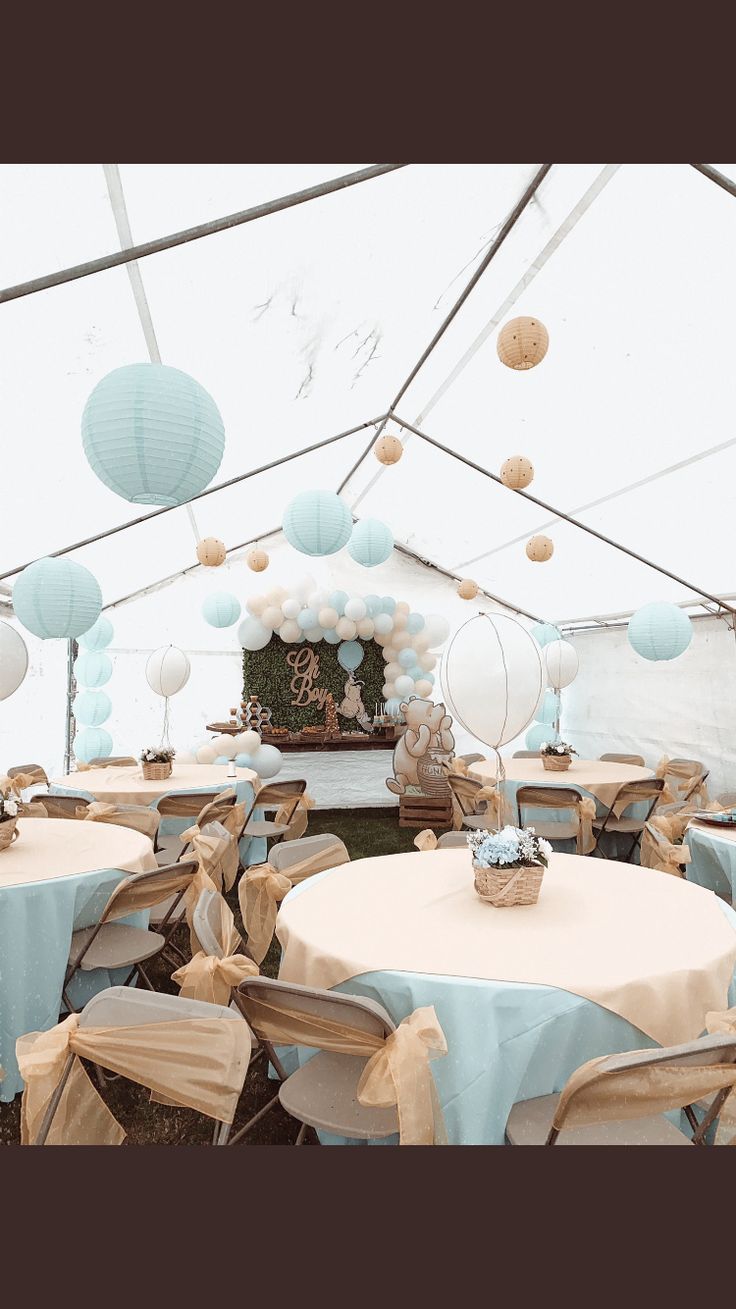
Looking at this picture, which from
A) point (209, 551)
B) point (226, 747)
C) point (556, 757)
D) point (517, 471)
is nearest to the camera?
point (517, 471)

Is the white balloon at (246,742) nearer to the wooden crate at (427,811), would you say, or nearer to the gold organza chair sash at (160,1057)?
the wooden crate at (427,811)

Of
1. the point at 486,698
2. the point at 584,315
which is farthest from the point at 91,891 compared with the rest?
the point at 584,315

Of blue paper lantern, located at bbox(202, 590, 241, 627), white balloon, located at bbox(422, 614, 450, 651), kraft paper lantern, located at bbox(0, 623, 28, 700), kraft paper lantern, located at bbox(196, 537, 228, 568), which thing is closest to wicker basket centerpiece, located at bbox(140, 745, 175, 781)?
kraft paper lantern, located at bbox(0, 623, 28, 700)

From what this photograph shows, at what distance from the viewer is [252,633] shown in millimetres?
8695

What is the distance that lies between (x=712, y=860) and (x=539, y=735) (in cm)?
515

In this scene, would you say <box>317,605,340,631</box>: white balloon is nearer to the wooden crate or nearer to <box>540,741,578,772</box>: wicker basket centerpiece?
the wooden crate

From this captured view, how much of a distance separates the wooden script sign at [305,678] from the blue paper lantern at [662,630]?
4.78m

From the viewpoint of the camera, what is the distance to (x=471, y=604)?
31.5 ft

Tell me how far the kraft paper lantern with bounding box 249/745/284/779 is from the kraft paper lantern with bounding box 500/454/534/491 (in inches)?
164

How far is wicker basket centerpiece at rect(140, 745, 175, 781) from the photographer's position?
5.49 m

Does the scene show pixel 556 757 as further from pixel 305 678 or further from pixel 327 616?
pixel 305 678

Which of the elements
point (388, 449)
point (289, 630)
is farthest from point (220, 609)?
point (388, 449)

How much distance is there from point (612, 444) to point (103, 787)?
4363 millimetres

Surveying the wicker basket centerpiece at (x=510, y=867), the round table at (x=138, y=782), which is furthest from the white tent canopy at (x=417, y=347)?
the wicker basket centerpiece at (x=510, y=867)
